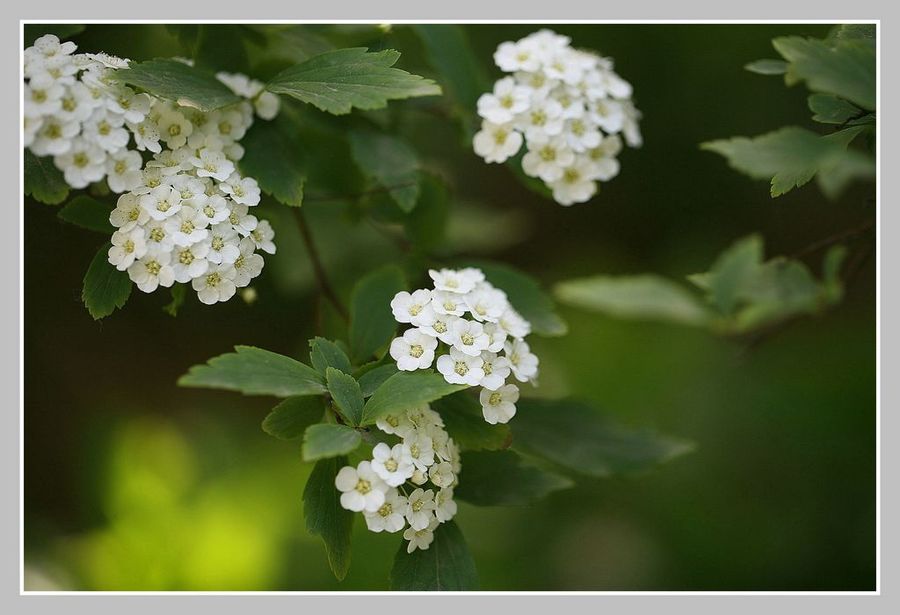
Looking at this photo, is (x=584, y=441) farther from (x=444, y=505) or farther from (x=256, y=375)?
(x=256, y=375)

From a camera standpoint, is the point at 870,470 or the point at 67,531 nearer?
the point at 67,531

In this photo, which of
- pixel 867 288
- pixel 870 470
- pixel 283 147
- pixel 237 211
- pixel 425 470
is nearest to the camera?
pixel 425 470

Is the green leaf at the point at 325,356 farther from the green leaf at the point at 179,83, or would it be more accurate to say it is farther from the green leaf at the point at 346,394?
the green leaf at the point at 179,83

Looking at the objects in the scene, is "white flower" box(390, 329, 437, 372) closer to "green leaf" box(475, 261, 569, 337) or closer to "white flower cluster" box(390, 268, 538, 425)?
"white flower cluster" box(390, 268, 538, 425)

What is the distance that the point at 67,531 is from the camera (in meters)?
1.78

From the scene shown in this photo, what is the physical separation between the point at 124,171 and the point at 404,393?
49 cm

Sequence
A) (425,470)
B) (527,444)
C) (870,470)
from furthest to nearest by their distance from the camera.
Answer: (870,470)
(527,444)
(425,470)

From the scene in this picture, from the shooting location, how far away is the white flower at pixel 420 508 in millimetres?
998

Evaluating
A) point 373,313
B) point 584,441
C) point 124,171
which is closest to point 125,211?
point 124,171

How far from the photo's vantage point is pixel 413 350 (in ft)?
3.37

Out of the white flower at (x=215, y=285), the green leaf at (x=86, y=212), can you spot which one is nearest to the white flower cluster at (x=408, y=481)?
the white flower at (x=215, y=285)

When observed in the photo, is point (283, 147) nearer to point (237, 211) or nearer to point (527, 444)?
point (237, 211)

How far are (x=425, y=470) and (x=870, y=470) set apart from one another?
1597 mm

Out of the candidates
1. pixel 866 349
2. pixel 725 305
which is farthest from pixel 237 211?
pixel 866 349
